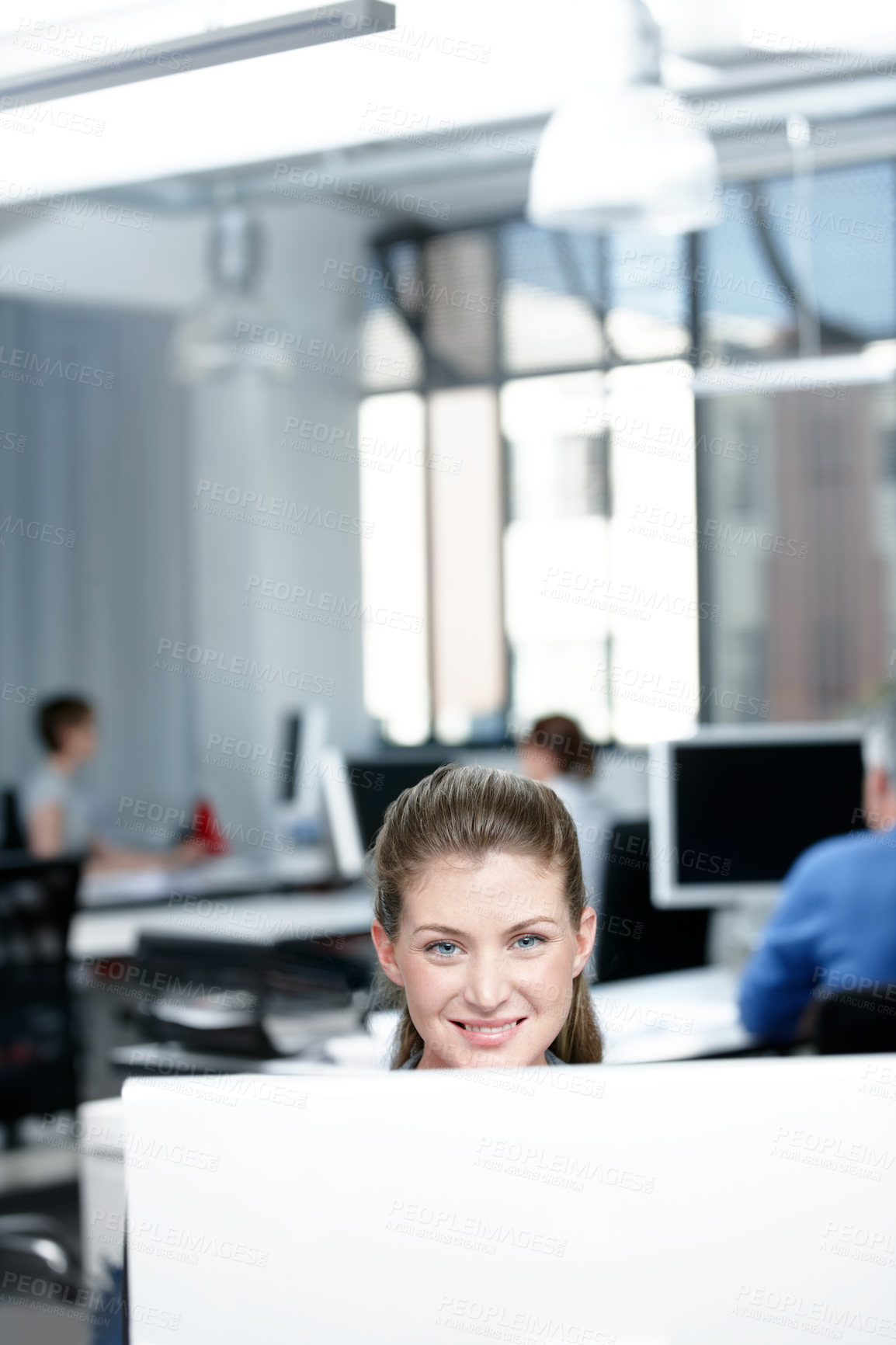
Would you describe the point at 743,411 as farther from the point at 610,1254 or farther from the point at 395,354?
the point at 610,1254

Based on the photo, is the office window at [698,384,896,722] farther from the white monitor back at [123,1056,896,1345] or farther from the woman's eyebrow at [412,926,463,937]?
the white monitor back at [123,1056,896,1345]

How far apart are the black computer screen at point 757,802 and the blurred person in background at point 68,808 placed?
7.19 ft

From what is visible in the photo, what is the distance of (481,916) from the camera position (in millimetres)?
1228

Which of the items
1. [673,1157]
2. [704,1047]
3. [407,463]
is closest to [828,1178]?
[673,1157]

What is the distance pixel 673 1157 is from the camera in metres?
0.80

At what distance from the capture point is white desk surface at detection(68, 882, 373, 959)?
157 inches

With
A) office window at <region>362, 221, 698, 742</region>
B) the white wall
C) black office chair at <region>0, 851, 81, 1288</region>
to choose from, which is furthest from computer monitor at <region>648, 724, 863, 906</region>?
the white wall

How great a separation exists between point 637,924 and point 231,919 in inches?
46.5

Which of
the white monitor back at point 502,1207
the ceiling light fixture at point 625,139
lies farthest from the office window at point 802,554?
the white monitor back at point 502,1207

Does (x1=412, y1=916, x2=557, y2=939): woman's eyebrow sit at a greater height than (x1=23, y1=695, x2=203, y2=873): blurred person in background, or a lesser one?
greater

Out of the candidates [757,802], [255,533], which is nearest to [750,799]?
[757,802]

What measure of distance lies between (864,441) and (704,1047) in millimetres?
3565

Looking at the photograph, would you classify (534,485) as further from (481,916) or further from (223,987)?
(481,916)

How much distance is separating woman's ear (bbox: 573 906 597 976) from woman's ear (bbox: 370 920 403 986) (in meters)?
0.16
